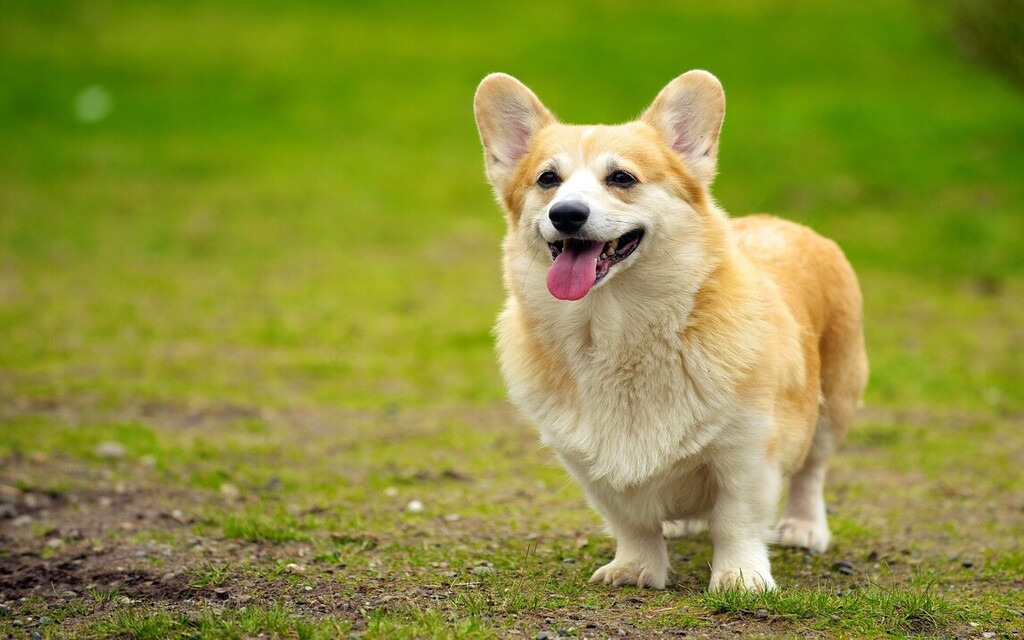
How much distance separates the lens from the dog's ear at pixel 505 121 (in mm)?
5965

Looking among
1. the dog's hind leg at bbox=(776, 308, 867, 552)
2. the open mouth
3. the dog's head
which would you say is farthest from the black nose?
the dog's hind leg at bbox=(776, 308, 867, 552)

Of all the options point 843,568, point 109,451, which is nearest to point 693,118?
point 843,568

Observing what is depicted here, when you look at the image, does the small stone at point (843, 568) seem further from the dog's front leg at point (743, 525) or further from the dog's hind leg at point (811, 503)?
the dog's front leg at point (743, 525)

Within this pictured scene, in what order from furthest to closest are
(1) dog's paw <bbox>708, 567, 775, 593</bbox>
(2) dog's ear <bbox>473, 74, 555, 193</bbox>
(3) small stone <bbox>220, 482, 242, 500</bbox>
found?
(3) small stone <bbox>220, 482, 242, 500</bbox>, (2) dog's ear <bbox>473, 74, 555, 193</bbox>, (1) dog's paw <bbox>708, 567, 775, 593</bbox>

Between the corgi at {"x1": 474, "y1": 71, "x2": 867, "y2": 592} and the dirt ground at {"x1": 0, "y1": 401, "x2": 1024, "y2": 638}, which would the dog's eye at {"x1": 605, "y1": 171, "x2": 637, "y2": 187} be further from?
the dirt ground at {"x1": 0, "y1": 401, "x2": 1024, "y2": 638}

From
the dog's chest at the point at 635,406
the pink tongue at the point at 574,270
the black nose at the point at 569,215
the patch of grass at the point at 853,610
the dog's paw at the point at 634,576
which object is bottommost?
the dog's paw at the point at 634,576

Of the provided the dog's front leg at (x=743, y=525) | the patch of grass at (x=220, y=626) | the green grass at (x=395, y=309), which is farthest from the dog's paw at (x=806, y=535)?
the patch of grass at (x=220, y=626)

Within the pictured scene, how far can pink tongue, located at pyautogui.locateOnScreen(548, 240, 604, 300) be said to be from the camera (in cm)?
525

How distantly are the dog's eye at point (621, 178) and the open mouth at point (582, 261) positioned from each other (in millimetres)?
218

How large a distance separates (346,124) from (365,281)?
6.75 metres

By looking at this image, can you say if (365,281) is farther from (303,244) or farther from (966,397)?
(966,397)

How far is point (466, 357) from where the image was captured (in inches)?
459

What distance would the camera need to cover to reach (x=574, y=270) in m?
5.29

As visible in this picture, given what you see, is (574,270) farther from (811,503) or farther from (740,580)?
(811,503)
